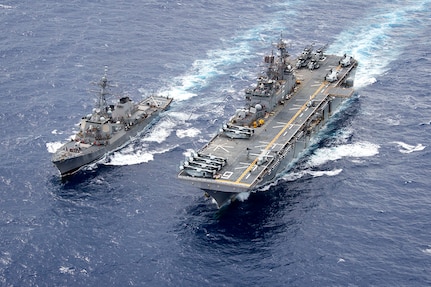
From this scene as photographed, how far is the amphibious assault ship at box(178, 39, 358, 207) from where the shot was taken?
3804 inches

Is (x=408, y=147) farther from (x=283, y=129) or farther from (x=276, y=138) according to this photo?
(x=276, y=138)

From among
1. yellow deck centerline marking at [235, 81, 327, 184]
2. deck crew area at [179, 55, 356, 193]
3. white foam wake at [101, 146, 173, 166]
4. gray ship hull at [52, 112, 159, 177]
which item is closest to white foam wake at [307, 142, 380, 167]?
deck crew area at [179, 55, 356, 193]

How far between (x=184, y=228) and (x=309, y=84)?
4956cm

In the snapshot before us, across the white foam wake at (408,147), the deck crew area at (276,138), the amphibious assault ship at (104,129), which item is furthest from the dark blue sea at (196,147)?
the deck crew area at (276,138)

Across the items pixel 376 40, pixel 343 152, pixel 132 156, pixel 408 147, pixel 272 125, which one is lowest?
pixel 132 156

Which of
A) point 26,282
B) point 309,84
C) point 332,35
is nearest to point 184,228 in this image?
point 26,282

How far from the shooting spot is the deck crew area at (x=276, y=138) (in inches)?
3784

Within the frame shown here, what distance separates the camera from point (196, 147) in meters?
115

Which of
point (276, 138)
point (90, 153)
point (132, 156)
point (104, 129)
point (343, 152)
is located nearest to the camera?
point (276, 138)

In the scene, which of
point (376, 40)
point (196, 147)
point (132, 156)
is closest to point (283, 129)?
point (196, 147)

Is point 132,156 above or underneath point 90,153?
underneath

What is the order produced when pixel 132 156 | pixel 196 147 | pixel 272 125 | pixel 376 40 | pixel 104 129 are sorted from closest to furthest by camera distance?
pixel 132 156 → pixel 196 147 → pixel 272 125 → pixel 104 129 → pixel 376 40

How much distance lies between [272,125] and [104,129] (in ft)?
92.8

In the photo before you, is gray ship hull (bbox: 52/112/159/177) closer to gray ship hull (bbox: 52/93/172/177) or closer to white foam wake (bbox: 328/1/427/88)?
gray ship hull (bbox: 52/93/172/177)
